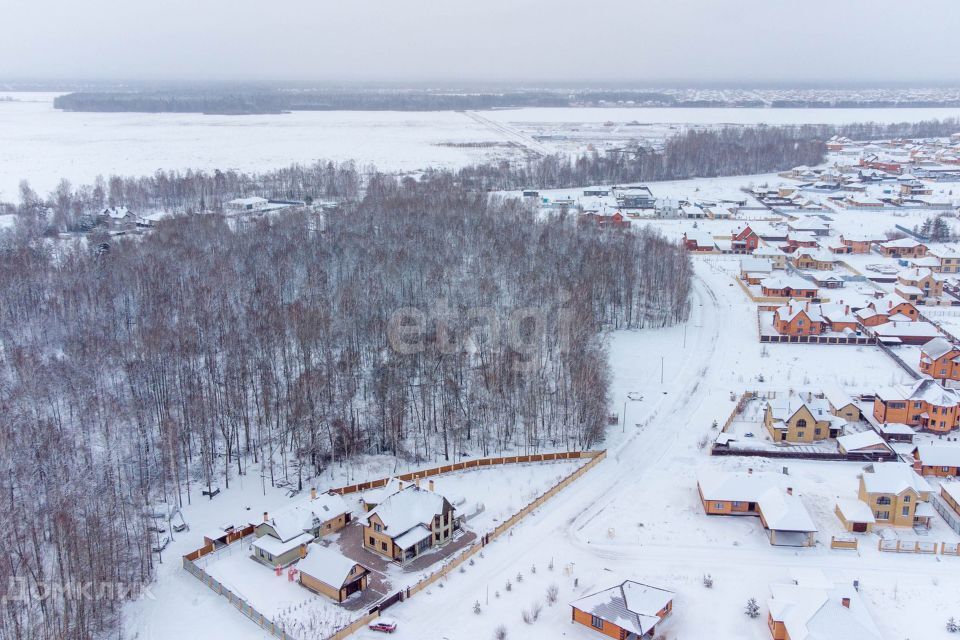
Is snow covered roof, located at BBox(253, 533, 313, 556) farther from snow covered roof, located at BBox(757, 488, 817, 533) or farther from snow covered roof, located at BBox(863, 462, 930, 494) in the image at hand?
snow covered roof, located at BBox(863, 462, 930, 494)

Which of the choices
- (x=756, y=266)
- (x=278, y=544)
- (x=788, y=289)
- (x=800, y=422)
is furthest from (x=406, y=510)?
(x=756, y=266)

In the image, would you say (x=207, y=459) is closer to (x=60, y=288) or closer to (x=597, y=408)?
(x=597, y=408)

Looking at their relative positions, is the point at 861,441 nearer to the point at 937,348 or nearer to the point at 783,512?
the point at 783,512

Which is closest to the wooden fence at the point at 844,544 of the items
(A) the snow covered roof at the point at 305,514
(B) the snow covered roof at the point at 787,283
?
(A) the snow covered roof at the point at 305,514

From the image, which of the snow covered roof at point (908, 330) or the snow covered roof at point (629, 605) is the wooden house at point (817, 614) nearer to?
the snow covered roof at point (629, 605)

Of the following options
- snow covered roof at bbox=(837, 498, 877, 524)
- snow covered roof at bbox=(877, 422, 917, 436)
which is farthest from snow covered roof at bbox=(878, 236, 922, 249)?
snow covered roof at bbox=(837, 498, 877, 524)

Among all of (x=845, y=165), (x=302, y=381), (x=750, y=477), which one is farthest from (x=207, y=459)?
(x=845, y=165)
